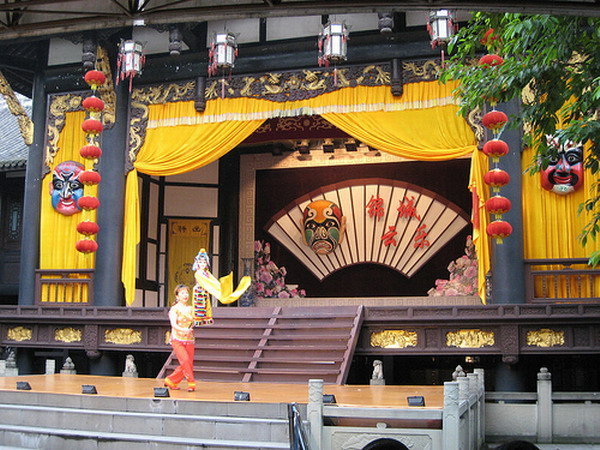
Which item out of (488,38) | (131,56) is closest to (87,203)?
(131,56)

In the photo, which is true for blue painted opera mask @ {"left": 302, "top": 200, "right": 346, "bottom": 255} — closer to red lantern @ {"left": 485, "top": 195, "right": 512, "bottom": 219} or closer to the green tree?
red lantern @ {"left": 485, "top": 195, "right": 512, "bottom": 219}

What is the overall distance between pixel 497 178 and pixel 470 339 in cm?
200

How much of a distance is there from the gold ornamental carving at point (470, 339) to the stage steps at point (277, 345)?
1.16 metres

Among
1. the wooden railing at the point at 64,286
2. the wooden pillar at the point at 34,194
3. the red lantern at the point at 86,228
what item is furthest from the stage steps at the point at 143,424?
the wooden pillar at the point at 34,194

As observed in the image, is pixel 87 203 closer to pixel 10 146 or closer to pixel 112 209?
pixel 112 209

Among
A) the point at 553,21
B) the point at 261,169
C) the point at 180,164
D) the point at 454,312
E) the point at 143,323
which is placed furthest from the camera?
the point at 261,169

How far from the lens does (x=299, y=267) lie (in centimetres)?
1513

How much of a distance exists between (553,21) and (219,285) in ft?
13.2

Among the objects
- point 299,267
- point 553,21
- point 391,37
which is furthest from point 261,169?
point 553,21

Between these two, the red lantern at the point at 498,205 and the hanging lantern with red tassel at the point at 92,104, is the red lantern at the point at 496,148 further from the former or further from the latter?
the hanging lantern with red tassel at the point at 92,104

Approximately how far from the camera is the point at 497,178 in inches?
372

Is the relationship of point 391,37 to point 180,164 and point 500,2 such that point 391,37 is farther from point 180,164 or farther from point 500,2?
point 500,2

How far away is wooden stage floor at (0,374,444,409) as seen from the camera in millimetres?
6598

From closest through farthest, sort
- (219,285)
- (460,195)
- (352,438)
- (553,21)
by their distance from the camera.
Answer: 1. (352,438)
2. (553,21)
3. (219,285)
4. (460,195)
